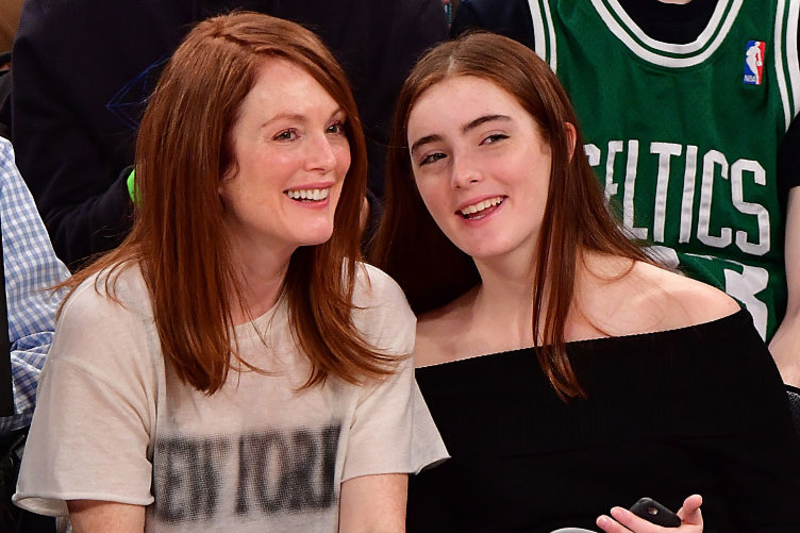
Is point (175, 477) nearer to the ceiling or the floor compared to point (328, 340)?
nearer to the floor

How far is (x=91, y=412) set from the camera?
1449 millimetres

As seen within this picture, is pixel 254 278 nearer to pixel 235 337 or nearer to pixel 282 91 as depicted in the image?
pixel 235 337

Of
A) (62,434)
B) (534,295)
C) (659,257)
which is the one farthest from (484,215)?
(62,434)

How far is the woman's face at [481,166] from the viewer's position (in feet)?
5.68

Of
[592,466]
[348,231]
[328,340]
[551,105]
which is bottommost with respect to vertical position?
[592,466]

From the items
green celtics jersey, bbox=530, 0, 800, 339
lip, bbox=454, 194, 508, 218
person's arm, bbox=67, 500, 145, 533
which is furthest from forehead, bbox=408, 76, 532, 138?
person's arm, bbox=67, 500, 145, 533

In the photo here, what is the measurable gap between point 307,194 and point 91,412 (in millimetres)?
378

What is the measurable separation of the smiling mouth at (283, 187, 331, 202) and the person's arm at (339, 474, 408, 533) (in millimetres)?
372

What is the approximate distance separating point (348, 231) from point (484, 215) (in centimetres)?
22

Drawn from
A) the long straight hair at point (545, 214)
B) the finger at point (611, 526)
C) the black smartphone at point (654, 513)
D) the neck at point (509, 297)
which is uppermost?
the long straight hair at point (545, 214)

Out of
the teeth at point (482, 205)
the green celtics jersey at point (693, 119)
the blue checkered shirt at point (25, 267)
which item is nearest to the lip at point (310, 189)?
the teeth at point (482, 205)

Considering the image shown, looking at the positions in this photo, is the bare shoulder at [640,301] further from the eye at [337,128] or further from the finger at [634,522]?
the eye at [337,128]

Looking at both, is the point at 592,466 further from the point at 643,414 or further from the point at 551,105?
the point at 551,105

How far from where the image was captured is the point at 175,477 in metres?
1.52
